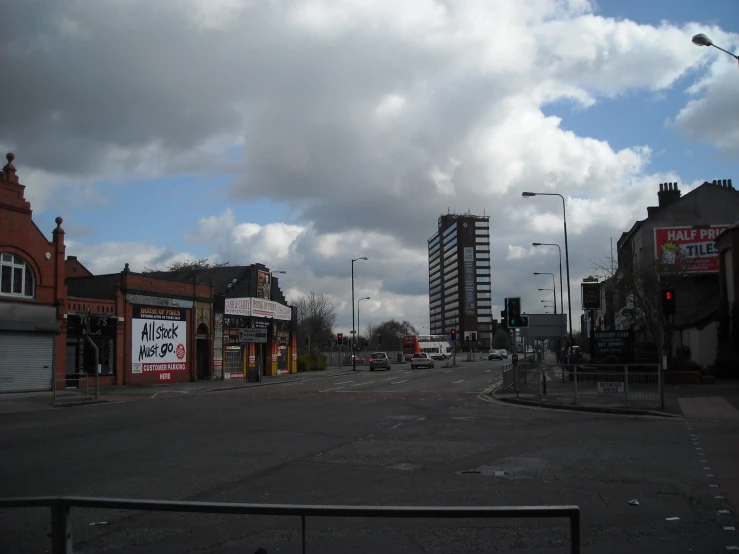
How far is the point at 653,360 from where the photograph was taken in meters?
36.3

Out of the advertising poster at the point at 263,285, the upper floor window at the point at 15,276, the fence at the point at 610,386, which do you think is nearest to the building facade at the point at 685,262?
the fence at the point at 610,386

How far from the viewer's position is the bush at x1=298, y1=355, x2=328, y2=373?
65338mm

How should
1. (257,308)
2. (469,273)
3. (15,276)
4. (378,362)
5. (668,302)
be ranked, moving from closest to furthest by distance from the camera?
(668,302), (15,276), (257,308), (378,362), (469,273)

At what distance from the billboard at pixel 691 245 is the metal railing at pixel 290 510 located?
141 feet

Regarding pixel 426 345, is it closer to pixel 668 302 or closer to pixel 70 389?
pixel 70 389

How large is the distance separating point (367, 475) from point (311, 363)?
57.7m

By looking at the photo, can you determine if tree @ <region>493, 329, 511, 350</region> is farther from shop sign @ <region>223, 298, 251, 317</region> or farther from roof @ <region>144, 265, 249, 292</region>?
shop sign @ <region>223, 298, 251, 317</region>

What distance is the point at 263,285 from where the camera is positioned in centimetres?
5650

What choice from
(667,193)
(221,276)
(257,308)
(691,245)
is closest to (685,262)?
(691,245)

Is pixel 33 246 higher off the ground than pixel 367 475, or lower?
higher

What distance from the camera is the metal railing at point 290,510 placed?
405cm

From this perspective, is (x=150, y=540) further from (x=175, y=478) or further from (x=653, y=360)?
(x=653, y=360)

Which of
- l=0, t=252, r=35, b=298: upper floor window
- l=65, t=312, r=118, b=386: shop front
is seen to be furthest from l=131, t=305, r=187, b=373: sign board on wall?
l=0, t=252, r=35, b=298: upper floor window

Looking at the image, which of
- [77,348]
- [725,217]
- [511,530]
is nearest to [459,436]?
[511,530]
